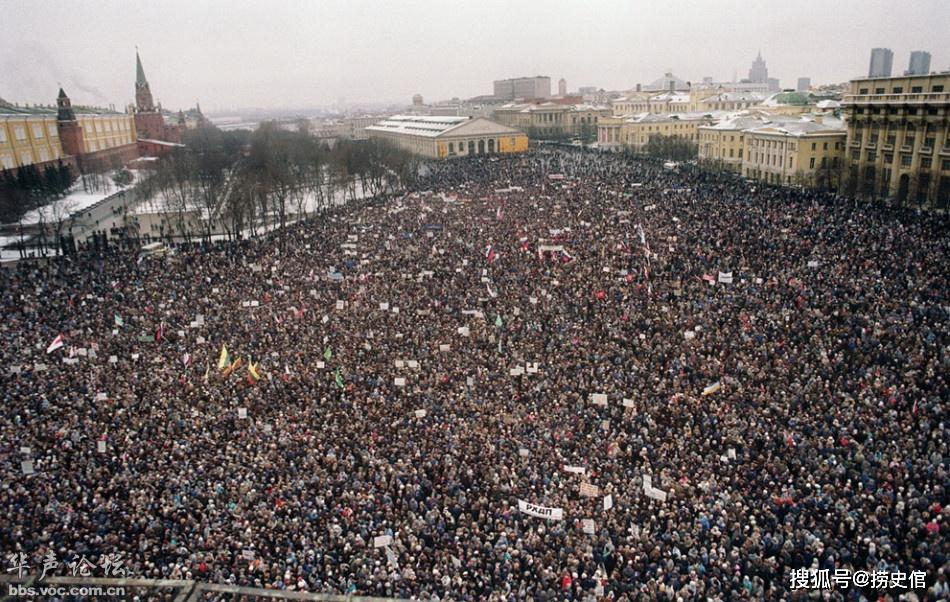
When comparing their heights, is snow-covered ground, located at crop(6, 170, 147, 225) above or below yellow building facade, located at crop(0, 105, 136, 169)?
below

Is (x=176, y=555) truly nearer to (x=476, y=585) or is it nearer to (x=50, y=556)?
(x=50, y=556)

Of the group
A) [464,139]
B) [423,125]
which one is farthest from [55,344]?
[423,125]

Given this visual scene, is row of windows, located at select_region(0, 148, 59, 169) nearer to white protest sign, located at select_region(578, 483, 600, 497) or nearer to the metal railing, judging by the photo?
the metal railing

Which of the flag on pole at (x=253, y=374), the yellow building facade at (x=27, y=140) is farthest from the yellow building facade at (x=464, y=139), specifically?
the flag on pole at (x=253, y=374)

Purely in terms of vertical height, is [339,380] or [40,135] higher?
[40,135]

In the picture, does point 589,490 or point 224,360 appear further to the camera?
point 224,360

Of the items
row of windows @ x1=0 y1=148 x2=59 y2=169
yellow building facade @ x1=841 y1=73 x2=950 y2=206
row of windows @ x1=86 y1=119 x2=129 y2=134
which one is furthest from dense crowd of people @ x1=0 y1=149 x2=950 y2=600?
row of windows @ x1=86 y1=119 x2=129 y2=134

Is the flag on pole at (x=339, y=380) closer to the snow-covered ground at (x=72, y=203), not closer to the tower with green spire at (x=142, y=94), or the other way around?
A: the snow-covered ground at (x=72, y=203)

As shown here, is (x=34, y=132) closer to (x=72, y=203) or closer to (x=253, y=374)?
(x=72, y=203)
